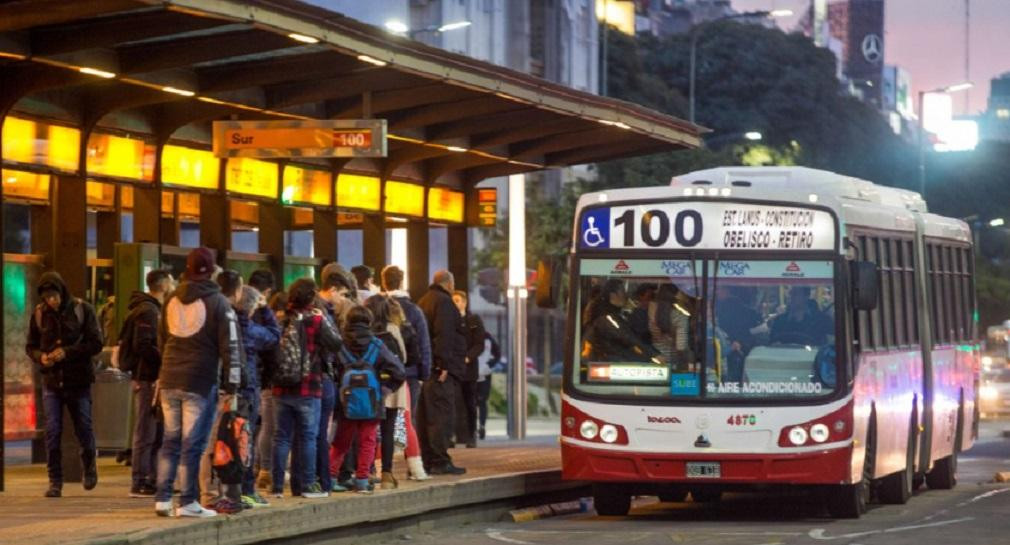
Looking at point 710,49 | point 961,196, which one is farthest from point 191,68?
point 961,196

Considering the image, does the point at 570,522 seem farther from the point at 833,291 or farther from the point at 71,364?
the point at 71,364

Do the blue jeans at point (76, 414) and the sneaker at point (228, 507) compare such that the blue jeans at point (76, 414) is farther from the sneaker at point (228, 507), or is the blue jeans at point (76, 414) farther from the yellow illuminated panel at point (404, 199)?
the yellow illuminated panel at point (404, 199)

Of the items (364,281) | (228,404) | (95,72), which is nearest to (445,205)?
(364,281)

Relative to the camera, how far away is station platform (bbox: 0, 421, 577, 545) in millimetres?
14148

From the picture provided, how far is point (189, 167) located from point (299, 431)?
6.29 meters

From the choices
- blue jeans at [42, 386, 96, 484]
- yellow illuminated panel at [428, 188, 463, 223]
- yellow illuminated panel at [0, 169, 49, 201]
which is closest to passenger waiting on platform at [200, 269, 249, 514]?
blue jeans at [42, 386, 96, 484]

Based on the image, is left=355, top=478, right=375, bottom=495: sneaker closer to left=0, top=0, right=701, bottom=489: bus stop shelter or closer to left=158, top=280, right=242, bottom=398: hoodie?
left=158, top=280, right=242, bottom=398: hoodie

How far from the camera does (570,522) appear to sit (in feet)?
63.7

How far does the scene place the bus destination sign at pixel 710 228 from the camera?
1912 centimetres

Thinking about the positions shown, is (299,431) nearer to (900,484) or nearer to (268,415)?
(268,415)

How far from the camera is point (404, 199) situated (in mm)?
26766

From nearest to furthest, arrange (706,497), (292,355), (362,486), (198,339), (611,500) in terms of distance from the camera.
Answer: (198,339) < (292,355) < (362,486) < (611,500) < (706,497)

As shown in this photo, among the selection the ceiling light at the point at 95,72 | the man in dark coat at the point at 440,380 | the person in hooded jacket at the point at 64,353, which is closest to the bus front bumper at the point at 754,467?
the man in dark coat at the point at 440,380

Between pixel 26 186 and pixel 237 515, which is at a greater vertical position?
pixel 26 186
